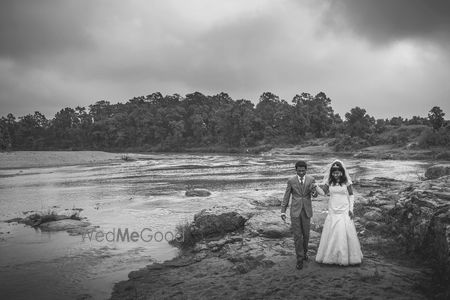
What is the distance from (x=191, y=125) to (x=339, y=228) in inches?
5205

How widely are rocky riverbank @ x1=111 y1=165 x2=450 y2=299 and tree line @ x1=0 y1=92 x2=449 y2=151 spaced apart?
7223cm

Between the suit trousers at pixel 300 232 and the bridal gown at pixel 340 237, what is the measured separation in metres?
0.47

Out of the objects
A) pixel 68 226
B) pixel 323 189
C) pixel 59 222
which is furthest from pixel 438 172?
pixel 59 222

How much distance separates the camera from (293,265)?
8570 millimetres

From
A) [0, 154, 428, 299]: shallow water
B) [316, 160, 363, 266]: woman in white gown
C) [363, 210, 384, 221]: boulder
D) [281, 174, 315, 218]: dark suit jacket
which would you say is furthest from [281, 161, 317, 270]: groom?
[363, 210, 384, 221]: boulder

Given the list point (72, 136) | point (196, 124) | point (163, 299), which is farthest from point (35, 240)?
point (72, 136)

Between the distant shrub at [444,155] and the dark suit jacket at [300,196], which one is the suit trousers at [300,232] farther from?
the distant shrub at [444,155]

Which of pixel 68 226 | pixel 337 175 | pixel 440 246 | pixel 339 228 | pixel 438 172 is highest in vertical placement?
pixel 337 175

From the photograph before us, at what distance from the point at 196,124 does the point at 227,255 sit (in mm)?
123802

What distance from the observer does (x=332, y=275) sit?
7531mm

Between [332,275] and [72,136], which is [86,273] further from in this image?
[72,136]

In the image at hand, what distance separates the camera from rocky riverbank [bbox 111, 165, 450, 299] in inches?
276

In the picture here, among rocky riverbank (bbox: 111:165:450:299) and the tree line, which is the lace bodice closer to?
rocky riverbank (bbox: 111:165:450:299)

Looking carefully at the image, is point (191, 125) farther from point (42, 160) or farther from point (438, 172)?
point (438, 172)
